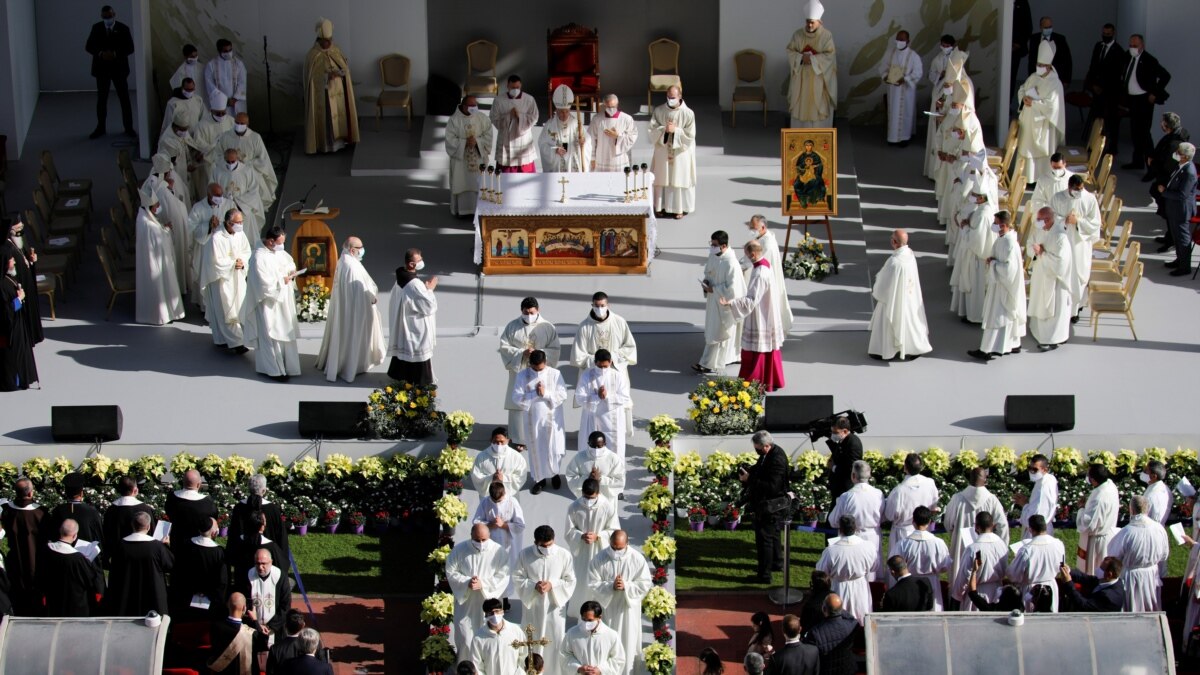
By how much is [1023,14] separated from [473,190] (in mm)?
8338

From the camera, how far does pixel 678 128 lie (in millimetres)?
26016

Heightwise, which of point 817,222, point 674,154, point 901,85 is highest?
point 901,85

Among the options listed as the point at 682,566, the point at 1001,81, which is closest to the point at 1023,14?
the point at 1001,81

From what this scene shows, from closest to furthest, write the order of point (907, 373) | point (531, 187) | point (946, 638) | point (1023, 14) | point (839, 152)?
point (946, 638)
point (907, 373)
point (531, 187)
point (839, 152)
point (1023, 14)

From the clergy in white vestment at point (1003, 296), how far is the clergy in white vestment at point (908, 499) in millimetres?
4323

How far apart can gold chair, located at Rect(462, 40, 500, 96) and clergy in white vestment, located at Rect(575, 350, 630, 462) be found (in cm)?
982

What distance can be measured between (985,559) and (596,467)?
3.29 meters

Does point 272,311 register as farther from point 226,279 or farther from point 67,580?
point 67,580

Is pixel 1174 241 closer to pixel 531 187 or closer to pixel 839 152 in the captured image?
pixel 839 152

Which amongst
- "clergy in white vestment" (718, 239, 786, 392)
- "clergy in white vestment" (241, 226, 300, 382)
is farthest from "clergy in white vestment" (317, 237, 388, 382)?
"clergy in white vestment" (718, 239, 786, 392)

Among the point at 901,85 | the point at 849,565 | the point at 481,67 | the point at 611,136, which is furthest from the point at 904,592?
the point at 481,67

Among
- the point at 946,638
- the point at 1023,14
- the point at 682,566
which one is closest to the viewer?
the point at 946,638

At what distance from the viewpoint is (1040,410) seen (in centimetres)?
2078

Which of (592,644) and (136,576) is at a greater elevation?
(136,576)
